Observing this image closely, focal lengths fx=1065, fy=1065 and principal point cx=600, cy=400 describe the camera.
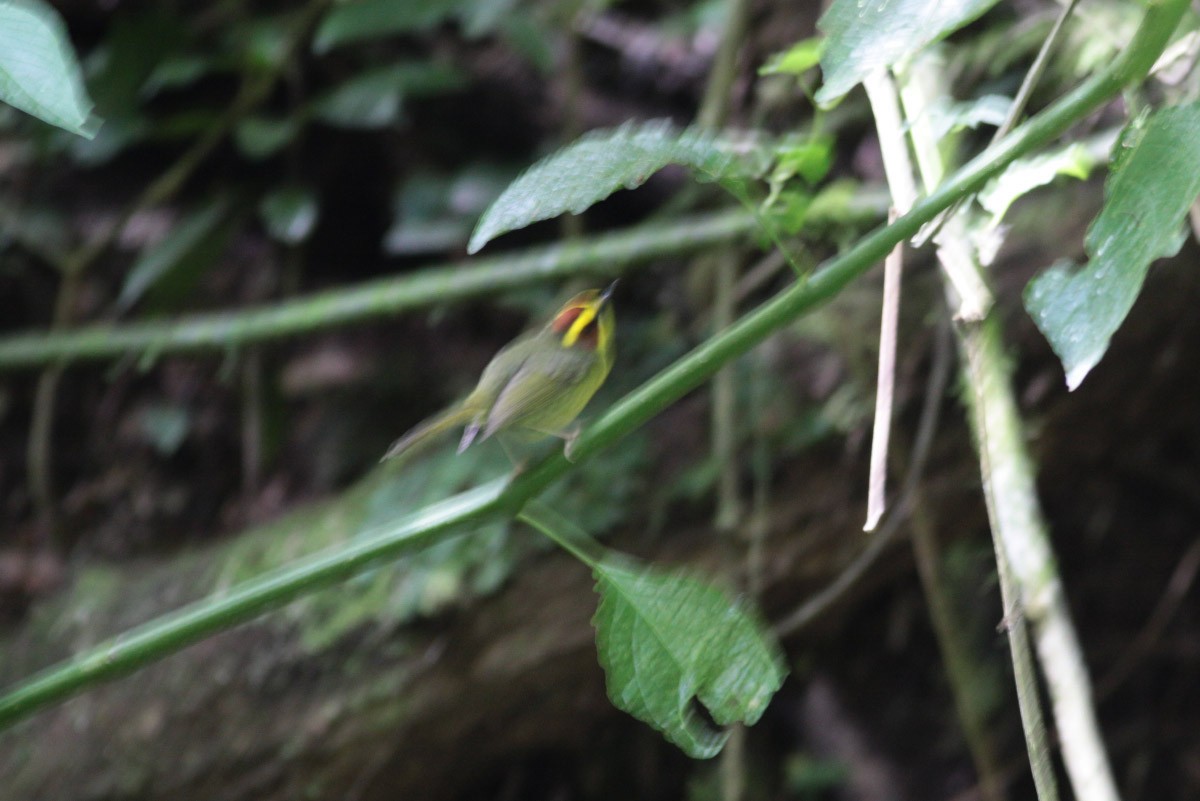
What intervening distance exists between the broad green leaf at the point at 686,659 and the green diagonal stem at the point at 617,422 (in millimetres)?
96

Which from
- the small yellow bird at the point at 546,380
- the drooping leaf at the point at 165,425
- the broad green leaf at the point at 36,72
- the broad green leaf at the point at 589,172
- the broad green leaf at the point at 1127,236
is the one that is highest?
the broad green leaf at the point at 1127,236

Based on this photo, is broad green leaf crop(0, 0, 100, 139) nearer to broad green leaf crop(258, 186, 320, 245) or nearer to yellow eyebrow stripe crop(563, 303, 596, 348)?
yellow eyebrow stripe crop(563, 303, 596, 348)

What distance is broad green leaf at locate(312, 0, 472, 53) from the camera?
195cm

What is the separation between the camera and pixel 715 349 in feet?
1.87

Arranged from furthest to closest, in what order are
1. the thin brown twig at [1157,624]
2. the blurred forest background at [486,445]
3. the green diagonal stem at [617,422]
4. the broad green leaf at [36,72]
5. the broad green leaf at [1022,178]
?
1. the thin brown twig at [1157,624]
2. the blurred forest background at [486,445]
3. the broad green leaf at [1022,178]
4. the green diagonal stem at [617,422]
5. the broad green leaf at [36,72]

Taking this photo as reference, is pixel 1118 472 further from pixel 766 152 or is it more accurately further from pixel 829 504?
pixel 766 152

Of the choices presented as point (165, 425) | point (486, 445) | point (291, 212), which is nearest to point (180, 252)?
point (291, 212)

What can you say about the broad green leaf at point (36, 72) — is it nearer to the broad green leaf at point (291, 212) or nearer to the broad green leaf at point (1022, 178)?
the broad green leaf at point (1022, 178)

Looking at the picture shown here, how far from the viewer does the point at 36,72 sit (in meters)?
0.45

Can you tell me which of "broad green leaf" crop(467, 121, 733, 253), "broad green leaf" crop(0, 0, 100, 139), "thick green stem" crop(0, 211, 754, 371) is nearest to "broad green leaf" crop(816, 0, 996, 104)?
"broad green leaf" crop(467, 121, 733, 253)

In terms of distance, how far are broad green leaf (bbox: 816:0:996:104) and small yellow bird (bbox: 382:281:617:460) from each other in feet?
1.33

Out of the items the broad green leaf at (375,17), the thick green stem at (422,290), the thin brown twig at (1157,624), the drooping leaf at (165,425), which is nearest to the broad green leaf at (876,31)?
the thick green stem at (422,290)

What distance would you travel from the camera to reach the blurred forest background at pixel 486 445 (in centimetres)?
155

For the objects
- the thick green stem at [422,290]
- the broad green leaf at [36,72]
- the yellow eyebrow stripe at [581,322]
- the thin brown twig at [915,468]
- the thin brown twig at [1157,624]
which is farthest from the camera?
the thin brown twig at [1157,624]
